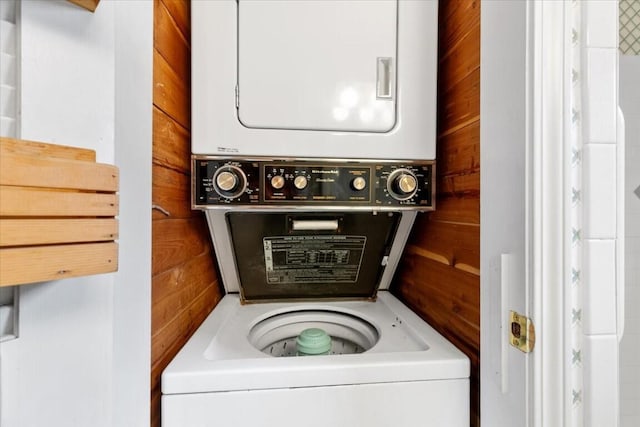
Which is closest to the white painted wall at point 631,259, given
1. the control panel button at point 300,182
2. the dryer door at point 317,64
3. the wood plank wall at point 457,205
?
the wood plank wall at point 457,205

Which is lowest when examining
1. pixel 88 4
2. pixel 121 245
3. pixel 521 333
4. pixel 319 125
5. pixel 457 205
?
pixel 521 333

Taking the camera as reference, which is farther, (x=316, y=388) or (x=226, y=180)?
(x=226, y=180)

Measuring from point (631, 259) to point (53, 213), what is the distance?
2.77 m

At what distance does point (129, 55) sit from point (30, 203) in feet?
1.66

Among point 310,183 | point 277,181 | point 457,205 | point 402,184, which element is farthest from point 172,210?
point 457,205

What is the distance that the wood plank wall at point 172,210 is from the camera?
3.17 ft

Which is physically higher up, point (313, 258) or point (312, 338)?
point (313, 258)

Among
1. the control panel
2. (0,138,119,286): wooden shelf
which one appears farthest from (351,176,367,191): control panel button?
(0,138,119,286): wooden shelf

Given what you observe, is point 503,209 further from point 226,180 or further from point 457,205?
point 226,180

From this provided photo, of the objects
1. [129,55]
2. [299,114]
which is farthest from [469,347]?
[129,55]

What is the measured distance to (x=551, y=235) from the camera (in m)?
0.77

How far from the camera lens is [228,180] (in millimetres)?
1215

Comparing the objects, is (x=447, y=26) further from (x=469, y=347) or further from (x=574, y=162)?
(x=469, y=347)

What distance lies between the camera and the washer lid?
4.76 feet
